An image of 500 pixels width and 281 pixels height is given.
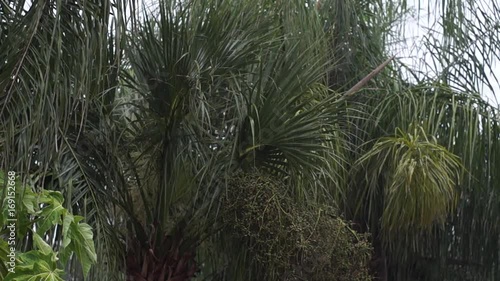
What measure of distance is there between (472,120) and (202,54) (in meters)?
2.35

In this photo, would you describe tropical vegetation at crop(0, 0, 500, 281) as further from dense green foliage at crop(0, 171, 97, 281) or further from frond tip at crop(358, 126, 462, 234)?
dense green foliage at crop(0, 171, 97, 281)

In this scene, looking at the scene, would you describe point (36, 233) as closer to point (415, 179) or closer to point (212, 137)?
point (212, 137)

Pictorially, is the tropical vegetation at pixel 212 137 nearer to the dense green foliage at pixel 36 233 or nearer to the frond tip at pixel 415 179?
the frond tip at pixel 415 179

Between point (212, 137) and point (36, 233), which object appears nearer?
point (36, 233)

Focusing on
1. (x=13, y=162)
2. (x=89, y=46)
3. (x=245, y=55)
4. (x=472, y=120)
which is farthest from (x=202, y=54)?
(x=472, y=120)

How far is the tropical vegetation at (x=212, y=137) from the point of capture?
3494mm

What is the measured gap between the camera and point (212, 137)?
498 cm

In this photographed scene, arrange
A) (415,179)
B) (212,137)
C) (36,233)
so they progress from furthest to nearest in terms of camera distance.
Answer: (415,179) → (212,137) → (36,233)

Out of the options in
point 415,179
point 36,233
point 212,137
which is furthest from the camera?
point 415,179

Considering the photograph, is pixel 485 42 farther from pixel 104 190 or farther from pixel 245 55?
pixel 104 190

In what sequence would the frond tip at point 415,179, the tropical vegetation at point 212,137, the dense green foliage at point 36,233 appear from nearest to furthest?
1. the dense green foliage at point 36,233
2. the tropical vegetation at point 212,137
3. the frond tip at point 415,179

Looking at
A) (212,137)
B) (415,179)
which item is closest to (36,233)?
(212,137)

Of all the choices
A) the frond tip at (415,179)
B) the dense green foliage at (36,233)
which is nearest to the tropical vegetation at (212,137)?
the frond tip at (415,179)

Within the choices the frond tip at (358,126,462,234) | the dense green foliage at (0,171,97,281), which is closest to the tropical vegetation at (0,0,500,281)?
the frond tip at (358,126,462,234)
